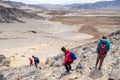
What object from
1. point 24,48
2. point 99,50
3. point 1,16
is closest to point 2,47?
point 24,48

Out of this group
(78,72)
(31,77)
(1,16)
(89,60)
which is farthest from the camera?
(1,16)

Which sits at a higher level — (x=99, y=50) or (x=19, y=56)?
(x=99, y=50)

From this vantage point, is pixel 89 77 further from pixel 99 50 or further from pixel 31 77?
pixel 31 77

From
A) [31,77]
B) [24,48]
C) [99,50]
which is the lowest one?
[24,48]

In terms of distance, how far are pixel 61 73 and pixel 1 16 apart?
204 ft

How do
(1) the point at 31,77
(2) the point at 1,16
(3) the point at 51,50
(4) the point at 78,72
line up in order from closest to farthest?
(4) the point at 78,72
(1) the point at 31,77
(3) the point at 51,50
(2) the point at 1,16

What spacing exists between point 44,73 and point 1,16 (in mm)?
61304

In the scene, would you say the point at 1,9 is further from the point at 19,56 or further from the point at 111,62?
the point at 111,62

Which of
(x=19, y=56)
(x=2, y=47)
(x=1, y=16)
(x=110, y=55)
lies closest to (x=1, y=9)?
(x=1, y=16)

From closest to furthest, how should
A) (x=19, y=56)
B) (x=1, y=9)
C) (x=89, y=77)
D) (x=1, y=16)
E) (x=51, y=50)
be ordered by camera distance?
(x=89, y=77) → (x=19, y=56) → (x=51, y=50) → (x=1, y=16) → (x=1, y=9)

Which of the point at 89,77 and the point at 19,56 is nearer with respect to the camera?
the point at 89,77

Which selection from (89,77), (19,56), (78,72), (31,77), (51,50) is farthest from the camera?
(51,50)

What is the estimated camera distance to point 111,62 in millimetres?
13695

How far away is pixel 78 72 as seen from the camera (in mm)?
12445
